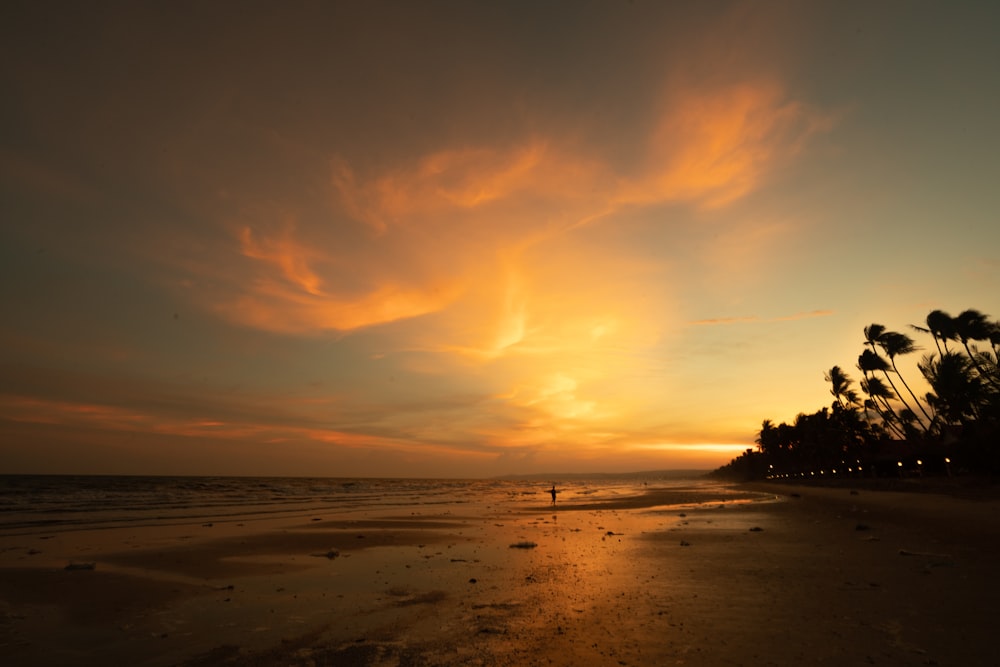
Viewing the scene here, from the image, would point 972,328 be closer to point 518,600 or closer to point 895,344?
point 895,344

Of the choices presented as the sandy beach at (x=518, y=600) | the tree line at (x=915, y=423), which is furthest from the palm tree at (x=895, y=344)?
the sandy beach at (x=518, y=600)

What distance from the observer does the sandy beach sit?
28.2ft

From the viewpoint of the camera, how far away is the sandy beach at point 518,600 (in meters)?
8.61

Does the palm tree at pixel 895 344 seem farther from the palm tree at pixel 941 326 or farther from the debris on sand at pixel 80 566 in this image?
the debris on sand at pixel 80 566

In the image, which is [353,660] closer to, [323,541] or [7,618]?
[7,618]

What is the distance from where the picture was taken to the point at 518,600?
39.3 feet

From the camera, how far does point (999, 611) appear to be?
9727 millimetres

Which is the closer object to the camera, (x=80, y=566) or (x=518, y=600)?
(x=518, y=600)

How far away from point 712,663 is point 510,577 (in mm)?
7910

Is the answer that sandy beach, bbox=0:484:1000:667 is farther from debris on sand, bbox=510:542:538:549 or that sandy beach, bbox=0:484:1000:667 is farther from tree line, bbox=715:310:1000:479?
tree line, bbox=715:310:1000:479

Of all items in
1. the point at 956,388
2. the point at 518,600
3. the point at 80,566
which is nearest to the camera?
the point at 518,600

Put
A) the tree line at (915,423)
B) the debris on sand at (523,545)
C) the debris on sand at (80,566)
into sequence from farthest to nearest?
1. the tree line at (915,423)
2. the debris on sand at (523,545)
3. the debris on sand at (80,566)

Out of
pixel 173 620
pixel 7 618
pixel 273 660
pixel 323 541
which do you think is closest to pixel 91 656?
pixel 173 620

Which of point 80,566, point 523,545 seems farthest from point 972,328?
point 80,566
